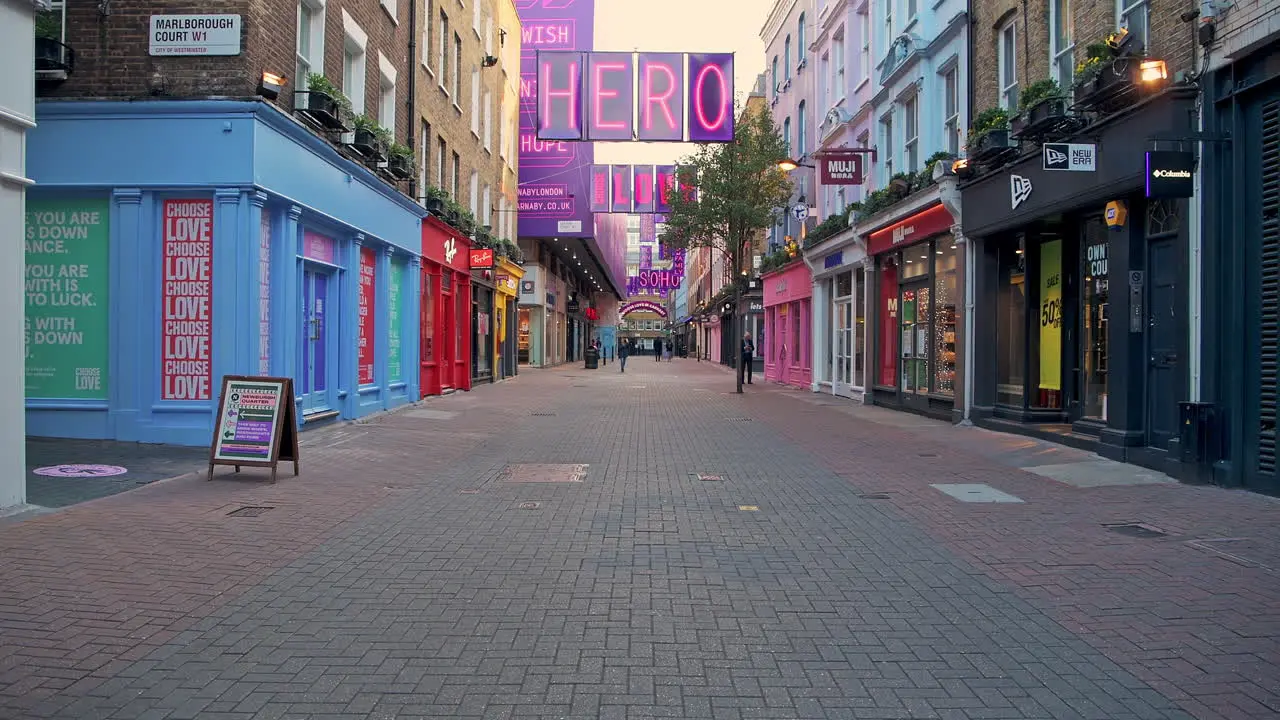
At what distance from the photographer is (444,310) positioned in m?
22.8

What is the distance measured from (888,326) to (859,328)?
7.04 feet

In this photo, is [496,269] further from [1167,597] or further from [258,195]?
[1167,597]

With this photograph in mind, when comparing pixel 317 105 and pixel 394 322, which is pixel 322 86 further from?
pixel 394 322

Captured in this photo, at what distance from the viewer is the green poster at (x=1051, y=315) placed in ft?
45.3

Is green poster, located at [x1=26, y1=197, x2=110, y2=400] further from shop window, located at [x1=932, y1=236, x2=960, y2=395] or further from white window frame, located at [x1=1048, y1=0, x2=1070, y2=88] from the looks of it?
shop window, located at [x1=932, y1=236, x2=960, y2=395]

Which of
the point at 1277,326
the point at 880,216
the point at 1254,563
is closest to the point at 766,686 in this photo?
the point at 1254,563

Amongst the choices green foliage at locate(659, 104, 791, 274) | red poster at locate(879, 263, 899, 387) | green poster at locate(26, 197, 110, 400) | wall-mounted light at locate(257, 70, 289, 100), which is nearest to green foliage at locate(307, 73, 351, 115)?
wall-mounted light at locate(257, 70, 289, 100)

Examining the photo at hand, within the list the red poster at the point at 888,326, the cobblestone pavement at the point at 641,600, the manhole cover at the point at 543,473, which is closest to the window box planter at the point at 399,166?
the manhole cover at the point at 543,473

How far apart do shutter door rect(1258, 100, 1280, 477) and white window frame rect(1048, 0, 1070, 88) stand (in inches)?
162

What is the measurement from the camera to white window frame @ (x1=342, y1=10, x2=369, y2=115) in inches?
616

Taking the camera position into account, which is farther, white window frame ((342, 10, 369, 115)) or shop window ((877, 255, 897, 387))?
shop window ((877, 255, 897, 387))

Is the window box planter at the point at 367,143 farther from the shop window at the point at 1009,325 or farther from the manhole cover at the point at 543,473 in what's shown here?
the shop window at the point at 1009,325

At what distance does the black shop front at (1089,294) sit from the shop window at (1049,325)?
24 mm

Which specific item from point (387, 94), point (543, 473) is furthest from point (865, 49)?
point (543, 473)
